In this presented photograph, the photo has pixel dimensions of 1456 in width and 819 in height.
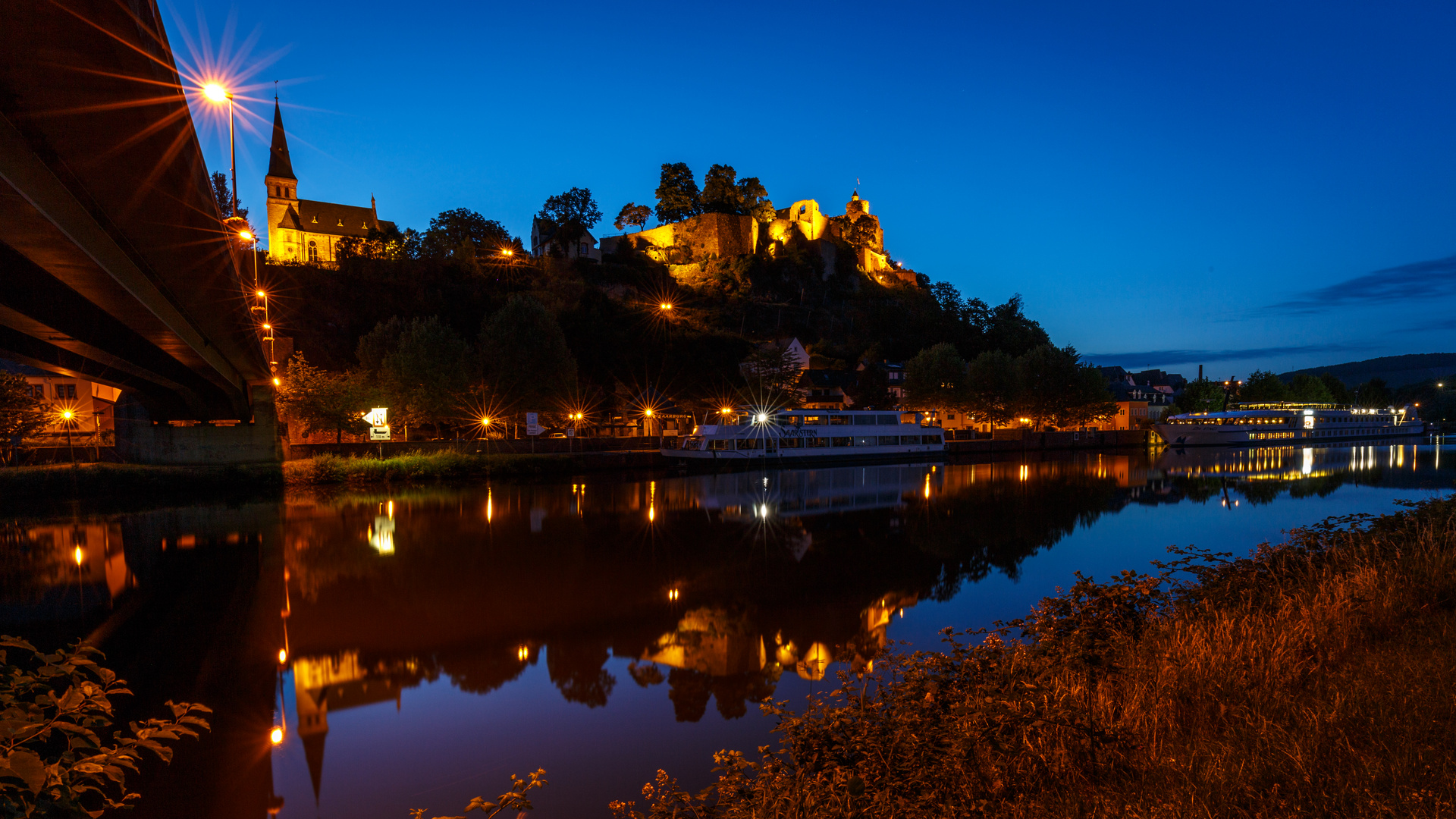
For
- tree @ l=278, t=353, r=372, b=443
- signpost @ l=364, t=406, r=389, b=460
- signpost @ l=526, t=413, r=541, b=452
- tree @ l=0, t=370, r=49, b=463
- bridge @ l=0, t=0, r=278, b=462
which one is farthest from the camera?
signpost @ l=526, t=413, r=541, b=452

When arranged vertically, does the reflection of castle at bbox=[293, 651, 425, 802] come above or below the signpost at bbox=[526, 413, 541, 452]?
below

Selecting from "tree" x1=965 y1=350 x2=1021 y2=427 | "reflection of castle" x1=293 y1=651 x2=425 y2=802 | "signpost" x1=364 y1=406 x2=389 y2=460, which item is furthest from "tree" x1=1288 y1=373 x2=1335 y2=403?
"reflection of castle" x1=293 y1=651 x2=425 y2=802

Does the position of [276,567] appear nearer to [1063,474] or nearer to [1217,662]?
[1217,662]

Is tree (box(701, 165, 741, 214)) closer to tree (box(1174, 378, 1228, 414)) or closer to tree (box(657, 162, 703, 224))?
tree (box(657, 162, 703, 224))

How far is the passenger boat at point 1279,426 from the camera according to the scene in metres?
73.2

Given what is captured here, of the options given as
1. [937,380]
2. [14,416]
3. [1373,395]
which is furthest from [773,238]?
[1373,395]

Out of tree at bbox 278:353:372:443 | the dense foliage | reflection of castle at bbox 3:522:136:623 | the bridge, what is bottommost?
reflection of castle at bbox 3:522:136:623

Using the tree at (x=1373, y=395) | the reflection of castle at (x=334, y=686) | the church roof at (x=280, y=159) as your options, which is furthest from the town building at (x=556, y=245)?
the tree at (x=1373, y=395)

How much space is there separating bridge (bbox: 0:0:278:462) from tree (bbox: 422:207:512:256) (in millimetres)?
60769

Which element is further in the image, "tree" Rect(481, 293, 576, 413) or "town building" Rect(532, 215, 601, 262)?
"town building" Rect(532, 215, 601, 262)

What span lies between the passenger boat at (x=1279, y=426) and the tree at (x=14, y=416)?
87231mm

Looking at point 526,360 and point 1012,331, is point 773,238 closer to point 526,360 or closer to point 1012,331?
point 1012,331

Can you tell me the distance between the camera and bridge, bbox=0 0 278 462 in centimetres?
521

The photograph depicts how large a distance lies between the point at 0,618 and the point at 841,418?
147 ft
